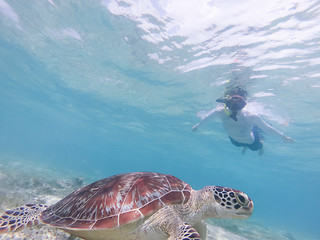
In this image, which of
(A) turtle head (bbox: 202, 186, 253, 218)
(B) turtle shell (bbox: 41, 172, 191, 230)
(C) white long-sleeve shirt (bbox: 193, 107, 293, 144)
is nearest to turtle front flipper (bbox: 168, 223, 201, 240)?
(B) turtle shell (bbox: 41, 172, 191, 230)

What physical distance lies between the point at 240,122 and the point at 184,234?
26.4ft

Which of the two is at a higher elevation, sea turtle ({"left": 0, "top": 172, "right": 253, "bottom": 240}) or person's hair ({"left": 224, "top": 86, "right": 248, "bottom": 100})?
person's hair ({"left": 224, "top": 86, "right": 248, "bottom": 100})

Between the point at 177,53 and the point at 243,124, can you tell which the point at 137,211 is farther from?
the point at 177,53

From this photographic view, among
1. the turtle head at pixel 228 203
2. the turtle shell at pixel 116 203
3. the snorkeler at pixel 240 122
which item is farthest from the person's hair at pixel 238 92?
the turtle shell at pixel 116 203

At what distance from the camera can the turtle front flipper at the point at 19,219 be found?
255 centimetres

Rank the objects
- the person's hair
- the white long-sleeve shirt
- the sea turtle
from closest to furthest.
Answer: the sea turtle → the white long-sleeve shirt → the person's hair

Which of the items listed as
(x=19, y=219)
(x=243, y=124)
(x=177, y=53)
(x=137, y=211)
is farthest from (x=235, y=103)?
(x=19, y=219)

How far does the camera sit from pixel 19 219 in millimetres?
2709

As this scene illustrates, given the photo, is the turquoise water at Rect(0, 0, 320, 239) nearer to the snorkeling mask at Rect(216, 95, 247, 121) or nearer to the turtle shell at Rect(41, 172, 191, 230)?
the snorkeling mask at Rect(216, 95, 247, 121)

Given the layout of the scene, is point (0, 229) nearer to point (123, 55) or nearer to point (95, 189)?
point (95, 189)

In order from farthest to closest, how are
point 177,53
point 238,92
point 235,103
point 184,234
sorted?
1. point 238,92
2. point 177,53
3. point 235,103
4. point 184,234

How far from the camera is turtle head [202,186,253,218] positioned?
2.37 m

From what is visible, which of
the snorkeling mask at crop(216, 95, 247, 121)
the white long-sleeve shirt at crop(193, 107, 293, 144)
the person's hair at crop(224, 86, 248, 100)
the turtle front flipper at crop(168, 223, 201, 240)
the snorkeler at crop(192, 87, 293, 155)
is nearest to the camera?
the turtle front flipper at crop(168, 223, 201, 240)

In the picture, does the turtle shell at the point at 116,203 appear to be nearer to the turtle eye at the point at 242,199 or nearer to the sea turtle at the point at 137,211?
the sea turtle at the point at 137,211
